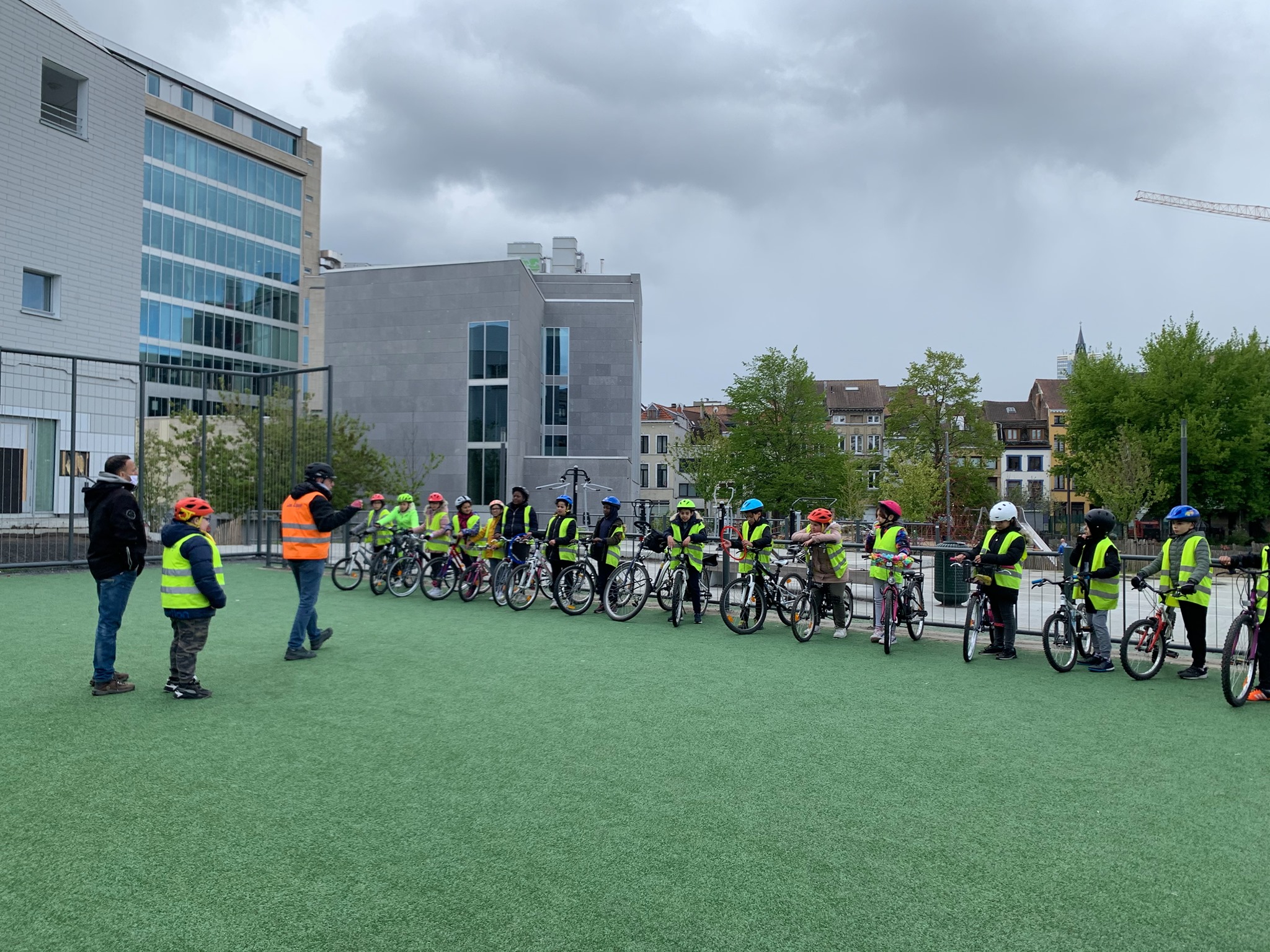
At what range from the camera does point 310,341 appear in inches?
2872

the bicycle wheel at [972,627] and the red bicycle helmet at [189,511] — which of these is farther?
the bicycle wheel at [972,627]

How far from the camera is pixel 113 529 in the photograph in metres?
7.50

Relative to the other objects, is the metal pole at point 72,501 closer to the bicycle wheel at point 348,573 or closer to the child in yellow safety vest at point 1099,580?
the bicycle wheel at point 348,573

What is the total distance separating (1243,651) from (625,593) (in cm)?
725

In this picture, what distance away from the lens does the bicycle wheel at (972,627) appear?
33.2 feet

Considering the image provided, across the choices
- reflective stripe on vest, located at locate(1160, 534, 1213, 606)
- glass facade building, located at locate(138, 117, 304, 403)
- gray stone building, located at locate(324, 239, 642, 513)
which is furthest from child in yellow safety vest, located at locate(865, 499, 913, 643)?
glass facade building, located at locate(138, 117, 304, 403)

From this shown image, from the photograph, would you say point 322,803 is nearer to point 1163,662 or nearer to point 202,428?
point 1163,662

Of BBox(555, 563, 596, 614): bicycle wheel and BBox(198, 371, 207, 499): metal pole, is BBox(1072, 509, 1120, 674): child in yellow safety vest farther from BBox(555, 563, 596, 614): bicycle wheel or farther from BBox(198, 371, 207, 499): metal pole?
BBox(198, 371, 207, 499): metal pole

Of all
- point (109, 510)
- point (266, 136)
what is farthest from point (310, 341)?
point (109, 510)

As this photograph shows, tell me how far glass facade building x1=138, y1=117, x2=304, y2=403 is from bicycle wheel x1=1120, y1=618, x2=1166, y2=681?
61.3 m

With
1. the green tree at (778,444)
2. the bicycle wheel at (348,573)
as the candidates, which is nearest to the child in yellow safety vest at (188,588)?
the bicycle wheel at (348,573)

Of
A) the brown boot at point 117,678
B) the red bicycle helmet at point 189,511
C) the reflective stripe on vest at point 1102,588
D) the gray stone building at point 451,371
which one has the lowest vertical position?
the brown boot at point 117,678

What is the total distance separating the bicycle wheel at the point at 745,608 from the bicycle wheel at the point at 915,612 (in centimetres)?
173

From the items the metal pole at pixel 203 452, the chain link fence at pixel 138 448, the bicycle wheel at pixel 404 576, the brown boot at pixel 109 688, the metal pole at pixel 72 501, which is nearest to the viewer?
the brown boot at pixel 109 688
